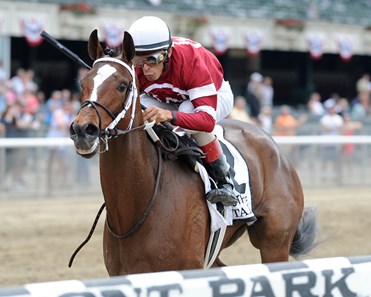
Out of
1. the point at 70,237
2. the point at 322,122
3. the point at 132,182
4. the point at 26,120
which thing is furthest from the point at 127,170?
the point at 322,122

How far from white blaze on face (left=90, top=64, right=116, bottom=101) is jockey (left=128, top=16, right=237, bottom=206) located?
0.35 meters

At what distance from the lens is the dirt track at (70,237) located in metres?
7.19

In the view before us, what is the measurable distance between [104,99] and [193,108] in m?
0.81

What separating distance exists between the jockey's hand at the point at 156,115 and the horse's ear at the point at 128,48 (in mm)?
308

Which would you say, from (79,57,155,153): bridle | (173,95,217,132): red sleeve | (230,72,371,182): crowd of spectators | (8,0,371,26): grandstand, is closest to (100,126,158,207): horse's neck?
(79,57,155,153): bridle

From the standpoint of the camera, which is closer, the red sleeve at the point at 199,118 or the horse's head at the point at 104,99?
the horse's head at the point at 104,99

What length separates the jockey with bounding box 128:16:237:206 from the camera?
451 cm

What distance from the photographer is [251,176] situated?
17.7 feet

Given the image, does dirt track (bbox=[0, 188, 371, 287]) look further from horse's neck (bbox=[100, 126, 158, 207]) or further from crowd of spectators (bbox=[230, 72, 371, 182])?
horse's neck (bbox=[100, 126, 158, 207])

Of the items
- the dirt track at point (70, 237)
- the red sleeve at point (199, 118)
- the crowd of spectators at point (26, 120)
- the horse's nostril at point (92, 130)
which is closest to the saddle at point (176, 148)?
the red sleeve at point (199, 118)

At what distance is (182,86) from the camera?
4.76 meters

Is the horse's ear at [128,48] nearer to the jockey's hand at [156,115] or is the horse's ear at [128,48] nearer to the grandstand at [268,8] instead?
the jockey's hand at [156,115]

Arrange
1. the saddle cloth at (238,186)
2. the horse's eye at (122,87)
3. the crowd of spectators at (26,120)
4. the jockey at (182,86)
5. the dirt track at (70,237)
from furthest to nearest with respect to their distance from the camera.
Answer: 1. the crowd of spectators at (26,120)
2. the dirt track at (70,237)
3. the saddle cloth at (238,186)
4. the jockey at (182,86)
5. the horse's eye at (122,87)

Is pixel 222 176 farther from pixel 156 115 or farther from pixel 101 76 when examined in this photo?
pixel 101 76
